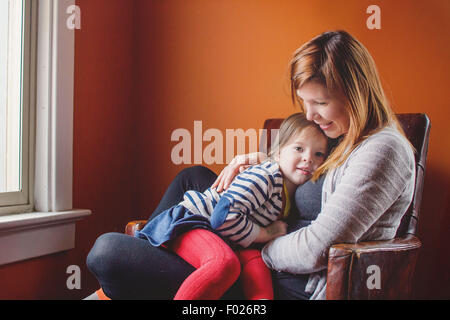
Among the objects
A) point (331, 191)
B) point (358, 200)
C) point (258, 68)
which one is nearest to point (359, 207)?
point (358, 200)

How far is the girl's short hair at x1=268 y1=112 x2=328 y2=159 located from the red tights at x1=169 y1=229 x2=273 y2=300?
0.36 meters

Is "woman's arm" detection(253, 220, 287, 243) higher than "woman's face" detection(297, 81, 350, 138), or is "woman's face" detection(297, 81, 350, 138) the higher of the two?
"woman's face" detection(297, 81, 350, 138)

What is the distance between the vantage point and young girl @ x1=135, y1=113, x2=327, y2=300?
1010 mm

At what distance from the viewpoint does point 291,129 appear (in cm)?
125

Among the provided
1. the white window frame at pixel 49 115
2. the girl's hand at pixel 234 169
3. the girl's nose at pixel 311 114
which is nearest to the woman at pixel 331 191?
the girl's nose at pixel 311 114

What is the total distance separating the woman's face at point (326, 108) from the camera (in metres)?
1.14

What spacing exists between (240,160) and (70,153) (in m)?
0.72

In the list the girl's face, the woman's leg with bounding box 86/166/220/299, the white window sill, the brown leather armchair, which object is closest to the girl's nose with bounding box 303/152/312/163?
the girl's face

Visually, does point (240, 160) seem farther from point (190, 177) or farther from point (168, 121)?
point (168, 121)

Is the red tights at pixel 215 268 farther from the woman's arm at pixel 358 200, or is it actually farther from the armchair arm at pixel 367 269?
the armchair arm at pixel 367 269

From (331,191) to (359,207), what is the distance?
0.41ft

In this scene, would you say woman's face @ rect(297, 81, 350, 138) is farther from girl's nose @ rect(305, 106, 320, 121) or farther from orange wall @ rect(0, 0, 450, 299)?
orange wall @ rect(0, 0, 450, 299)
